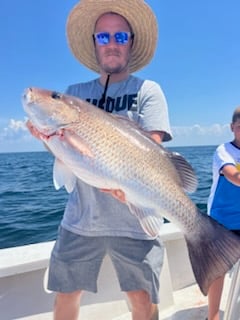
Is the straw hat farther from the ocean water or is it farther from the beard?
the ocean water

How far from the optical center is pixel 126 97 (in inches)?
83.4

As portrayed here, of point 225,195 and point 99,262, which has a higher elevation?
point 225,195

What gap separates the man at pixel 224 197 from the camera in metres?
2.60

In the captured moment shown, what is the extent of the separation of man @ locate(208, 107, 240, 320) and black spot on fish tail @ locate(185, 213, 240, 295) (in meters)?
0.81

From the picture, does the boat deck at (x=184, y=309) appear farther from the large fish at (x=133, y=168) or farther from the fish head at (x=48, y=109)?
the fish head at (x=48, y=109)

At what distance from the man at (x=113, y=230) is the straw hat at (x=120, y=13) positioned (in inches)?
6.4

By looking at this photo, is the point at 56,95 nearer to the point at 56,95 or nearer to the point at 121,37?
the point at 56,95

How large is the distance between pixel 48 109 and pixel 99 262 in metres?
0.88

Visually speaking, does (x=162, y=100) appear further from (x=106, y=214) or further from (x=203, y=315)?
(x=203, y=315)

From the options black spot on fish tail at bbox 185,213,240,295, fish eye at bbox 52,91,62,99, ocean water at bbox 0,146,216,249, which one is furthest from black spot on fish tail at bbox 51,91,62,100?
ocean water at bbox 0,146,216,249

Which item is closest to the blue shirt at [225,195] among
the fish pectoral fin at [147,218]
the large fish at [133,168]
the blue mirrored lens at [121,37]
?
the large fish at [133,168]

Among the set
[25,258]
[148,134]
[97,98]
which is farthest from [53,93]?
[25,258]

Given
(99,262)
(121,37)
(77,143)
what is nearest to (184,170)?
(77,143)

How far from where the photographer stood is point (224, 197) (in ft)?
8.77
